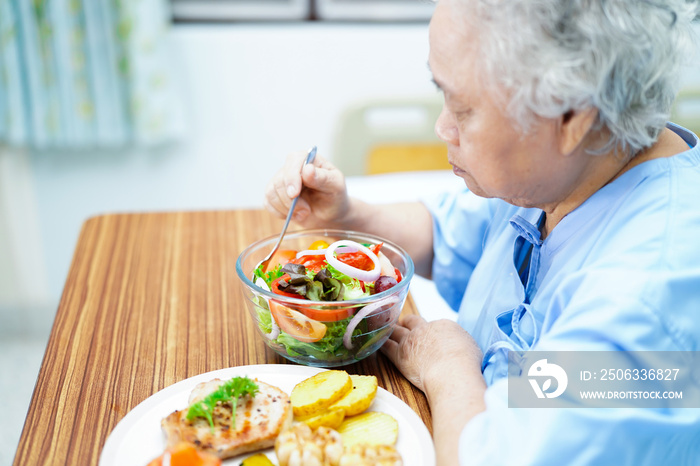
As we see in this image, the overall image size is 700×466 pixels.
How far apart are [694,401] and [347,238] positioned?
0.68m

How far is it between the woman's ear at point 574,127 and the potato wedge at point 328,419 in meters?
0.48

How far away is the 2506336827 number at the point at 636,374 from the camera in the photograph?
30.1 inches

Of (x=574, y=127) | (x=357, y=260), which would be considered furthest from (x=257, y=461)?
(x=574, y=127)

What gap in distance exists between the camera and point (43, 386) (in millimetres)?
968

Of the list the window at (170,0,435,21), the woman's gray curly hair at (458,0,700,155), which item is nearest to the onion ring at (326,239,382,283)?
the woman's gray curly hair at (458,0,700,155)

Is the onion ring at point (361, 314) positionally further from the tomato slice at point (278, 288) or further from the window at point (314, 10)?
the window at point (314, 10)

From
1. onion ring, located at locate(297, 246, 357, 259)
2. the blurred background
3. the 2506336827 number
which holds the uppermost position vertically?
the 2506336827 number

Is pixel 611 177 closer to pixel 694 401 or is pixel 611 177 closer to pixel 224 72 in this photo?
pixel 694 401

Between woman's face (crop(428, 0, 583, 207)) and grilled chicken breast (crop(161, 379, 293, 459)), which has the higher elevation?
woman's face (crop(428, 0, 583, 207))

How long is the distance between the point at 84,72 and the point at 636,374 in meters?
2.30

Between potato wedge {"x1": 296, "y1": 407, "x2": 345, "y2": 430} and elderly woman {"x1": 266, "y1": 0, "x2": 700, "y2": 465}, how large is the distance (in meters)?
0.14

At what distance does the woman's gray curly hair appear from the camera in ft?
2.56

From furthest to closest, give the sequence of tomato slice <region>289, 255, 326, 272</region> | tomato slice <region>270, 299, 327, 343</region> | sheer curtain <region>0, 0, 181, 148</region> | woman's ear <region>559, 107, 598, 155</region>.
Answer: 1. sheer curtain <region>0, 0, 181, 148</region>
2. tomato slice <region>289, 255, 326, 272</region>
3. tomato slice <region>270, 299, 327, 343</region>
4. woman's ear <region>559, 107, 598, 155</region>

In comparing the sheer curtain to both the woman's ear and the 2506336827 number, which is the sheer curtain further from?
the 2506336827 number
